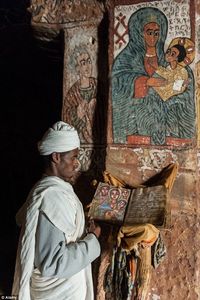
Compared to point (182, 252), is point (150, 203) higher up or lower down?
higher up

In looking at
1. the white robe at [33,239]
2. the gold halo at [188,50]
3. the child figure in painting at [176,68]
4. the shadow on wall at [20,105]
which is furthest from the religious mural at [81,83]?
the shadow on wall at [20,105]

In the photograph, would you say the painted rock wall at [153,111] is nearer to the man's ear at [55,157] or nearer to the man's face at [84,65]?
the man's face at [84,65]

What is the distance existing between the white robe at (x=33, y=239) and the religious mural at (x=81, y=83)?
108 cm

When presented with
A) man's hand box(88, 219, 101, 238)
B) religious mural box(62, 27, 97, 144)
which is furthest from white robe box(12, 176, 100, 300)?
religious mural box(62, 27, 97, 144)

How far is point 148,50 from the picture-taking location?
316 cm

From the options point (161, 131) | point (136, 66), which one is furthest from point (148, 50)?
point (161, 131)

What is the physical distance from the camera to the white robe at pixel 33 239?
2207 mm

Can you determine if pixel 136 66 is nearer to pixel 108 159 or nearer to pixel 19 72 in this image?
pixel 108 159

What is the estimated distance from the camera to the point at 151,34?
3164mm

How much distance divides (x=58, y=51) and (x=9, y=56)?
66.0 inches

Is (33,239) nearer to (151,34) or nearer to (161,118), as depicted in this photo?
(161,118)

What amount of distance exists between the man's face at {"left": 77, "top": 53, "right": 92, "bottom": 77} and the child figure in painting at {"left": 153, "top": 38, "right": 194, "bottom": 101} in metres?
0.58

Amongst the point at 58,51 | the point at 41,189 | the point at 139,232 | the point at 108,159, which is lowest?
the point at 139,232

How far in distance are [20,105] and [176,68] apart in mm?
2999
